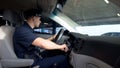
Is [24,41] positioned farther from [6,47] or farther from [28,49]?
[6,47]

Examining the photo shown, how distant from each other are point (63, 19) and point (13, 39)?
134cm

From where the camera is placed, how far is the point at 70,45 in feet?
11.9

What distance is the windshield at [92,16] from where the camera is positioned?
171 inches

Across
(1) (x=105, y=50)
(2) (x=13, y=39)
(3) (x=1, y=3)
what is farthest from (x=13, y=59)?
(3) (x=1, y=3)

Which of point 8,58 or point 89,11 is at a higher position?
point 89,11

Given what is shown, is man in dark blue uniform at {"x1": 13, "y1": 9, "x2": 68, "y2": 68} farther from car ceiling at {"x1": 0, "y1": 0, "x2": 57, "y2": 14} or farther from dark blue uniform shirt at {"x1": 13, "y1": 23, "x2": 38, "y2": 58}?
car ceiling at {"x1": 0, "y1": 0, "x2": 57, "y2": 14}

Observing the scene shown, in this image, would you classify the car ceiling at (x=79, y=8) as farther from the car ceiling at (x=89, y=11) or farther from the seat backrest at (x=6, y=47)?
the seat backrest at (x=6, y=47)

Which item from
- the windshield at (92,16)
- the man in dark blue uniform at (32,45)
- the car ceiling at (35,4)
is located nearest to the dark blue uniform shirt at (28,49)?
the man in dark blue uniform at (32,45)

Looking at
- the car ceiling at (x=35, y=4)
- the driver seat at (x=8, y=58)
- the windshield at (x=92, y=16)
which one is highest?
the car ceiling at (x=35, y=4)

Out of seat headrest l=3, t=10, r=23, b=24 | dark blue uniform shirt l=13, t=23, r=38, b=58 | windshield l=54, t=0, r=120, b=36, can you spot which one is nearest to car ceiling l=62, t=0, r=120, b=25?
windshield l=54, t=0, r=120, b=36

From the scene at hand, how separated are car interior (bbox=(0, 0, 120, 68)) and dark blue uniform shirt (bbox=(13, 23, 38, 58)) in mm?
83

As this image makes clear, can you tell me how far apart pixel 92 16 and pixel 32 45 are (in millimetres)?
1717

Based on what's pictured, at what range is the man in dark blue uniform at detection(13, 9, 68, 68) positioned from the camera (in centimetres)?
365

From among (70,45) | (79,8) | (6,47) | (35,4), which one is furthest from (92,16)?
(6,47)
